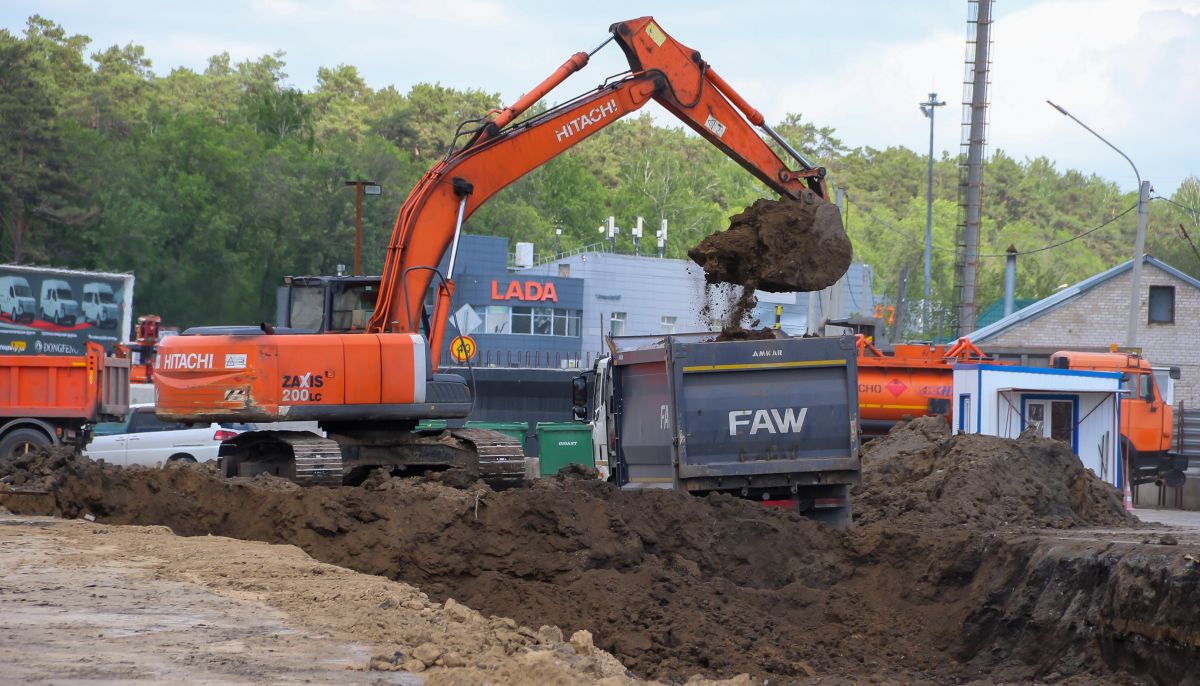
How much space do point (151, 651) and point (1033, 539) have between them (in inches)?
309

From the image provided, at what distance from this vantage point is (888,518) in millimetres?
16906

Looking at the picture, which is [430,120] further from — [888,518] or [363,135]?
[888,518]

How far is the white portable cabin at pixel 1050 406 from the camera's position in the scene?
1016 inches

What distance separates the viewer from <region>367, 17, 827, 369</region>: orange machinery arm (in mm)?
15625

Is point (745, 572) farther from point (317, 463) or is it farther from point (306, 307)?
point (306, 307)

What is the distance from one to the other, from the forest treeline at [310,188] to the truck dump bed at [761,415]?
92.1 feet

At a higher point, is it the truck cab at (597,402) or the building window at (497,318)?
the building window at (497,318)

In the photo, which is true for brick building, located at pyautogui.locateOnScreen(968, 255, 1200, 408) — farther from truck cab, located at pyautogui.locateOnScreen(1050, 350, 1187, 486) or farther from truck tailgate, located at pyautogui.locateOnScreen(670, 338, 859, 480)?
truck tailgate, located at pyautogui.locateOnScreen(670, 338, 859, 480)

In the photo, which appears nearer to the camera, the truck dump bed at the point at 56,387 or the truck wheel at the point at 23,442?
the truck wheel at the point at 23,442

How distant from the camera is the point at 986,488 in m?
17.6

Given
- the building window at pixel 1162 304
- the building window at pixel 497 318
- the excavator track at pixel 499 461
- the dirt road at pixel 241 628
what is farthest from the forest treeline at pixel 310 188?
the dirt road at pixel 241 628

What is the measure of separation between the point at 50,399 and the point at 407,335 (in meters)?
11.3

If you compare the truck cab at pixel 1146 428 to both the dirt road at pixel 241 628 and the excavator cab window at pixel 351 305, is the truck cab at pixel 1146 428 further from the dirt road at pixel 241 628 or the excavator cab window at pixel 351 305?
the dirt road at pixel 241 628

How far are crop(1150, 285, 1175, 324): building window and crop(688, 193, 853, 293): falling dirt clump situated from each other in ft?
110
